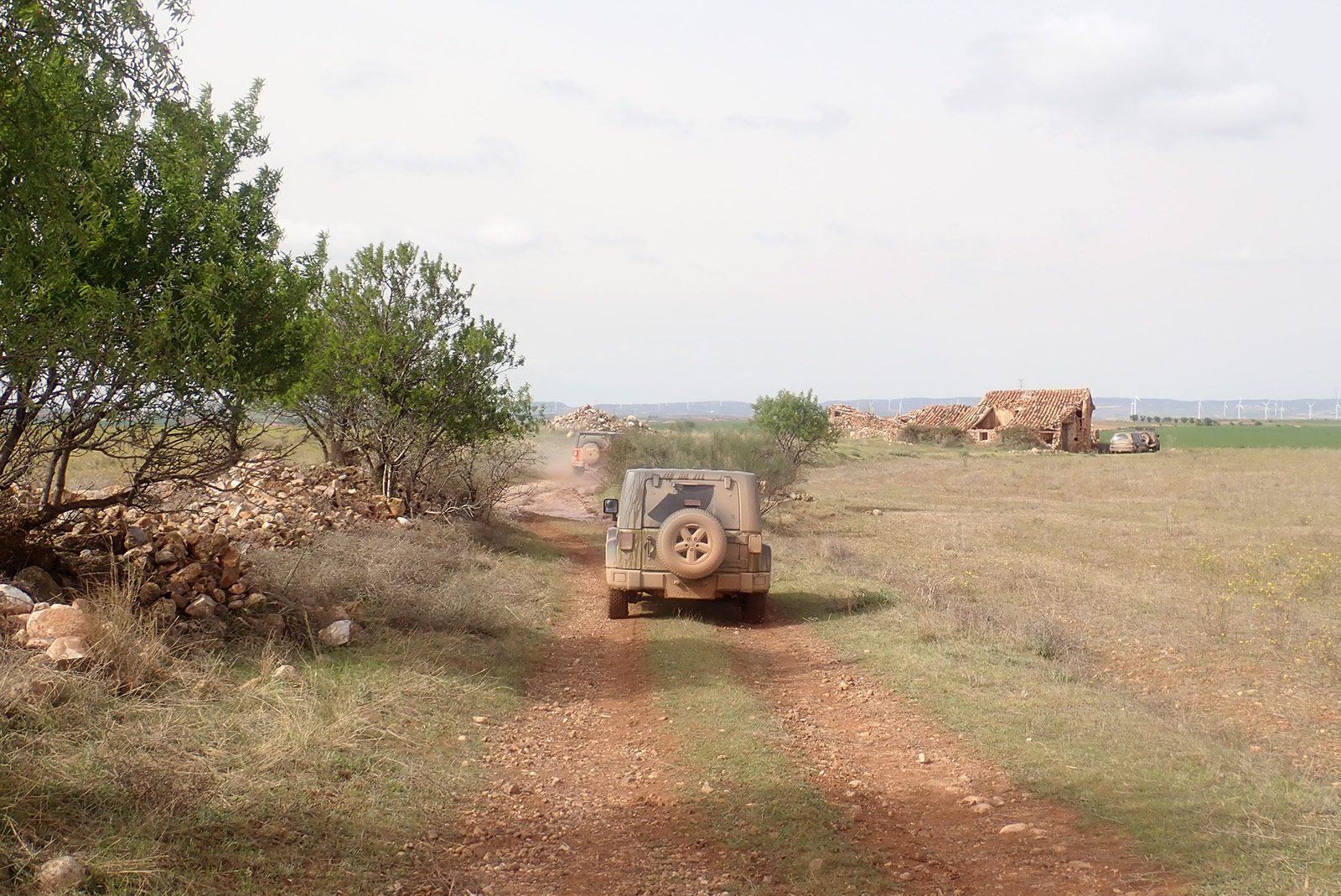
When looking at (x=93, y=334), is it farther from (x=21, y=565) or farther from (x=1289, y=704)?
(x=1289, y=704)

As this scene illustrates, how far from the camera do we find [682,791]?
20.8 feet

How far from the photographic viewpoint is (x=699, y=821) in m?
5.86

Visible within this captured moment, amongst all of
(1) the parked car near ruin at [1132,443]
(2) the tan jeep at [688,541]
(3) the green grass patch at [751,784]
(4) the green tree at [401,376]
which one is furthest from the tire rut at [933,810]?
(1) the parked car near ruin at [1132,443]

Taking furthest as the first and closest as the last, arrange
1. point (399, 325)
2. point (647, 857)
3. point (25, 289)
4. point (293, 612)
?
1. point (399, 325)
2. point (293, 612)
3. point (25, 289)
4. point (647, 857)

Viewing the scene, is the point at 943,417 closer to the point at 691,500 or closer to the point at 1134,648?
the point at 1134,648

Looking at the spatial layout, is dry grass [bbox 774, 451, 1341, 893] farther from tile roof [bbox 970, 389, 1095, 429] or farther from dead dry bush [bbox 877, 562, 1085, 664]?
tile roof [bbox 970, 389, 1095, 429]

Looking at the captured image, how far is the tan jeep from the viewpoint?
11.9m

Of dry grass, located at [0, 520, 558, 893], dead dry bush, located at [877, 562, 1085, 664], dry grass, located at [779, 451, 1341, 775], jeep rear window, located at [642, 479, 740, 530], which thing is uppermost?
jeep rear window, located at [642, 479, 740, 530]

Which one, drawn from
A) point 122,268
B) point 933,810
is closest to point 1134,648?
point 933,810

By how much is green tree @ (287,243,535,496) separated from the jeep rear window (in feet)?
23.1

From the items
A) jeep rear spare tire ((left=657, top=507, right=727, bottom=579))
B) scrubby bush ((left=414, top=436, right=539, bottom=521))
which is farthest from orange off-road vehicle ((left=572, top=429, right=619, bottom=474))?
jeep rear spare tire ((left=657, top=507, right=727, bottom=579))

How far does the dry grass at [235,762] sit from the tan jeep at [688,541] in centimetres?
316

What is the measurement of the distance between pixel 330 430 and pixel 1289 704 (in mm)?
15425

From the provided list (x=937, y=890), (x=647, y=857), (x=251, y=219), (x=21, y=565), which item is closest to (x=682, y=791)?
(x=647, y=857)
